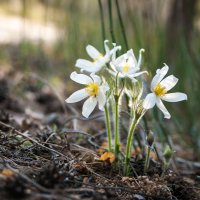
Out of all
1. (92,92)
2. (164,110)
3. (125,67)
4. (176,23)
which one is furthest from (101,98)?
(176,23)

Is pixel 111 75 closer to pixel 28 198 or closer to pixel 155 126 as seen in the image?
pixel 28 198

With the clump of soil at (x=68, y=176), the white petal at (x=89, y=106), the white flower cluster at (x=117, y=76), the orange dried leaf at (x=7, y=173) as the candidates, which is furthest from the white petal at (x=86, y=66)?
the orange dried leaf at (x=7, y=173)

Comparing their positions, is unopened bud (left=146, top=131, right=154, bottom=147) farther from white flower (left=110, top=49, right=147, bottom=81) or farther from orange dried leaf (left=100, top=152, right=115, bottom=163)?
white flower (left=110, top=49, right=147, bottom=81)

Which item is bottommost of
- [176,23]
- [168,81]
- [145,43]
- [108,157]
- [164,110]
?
Answer: [108,157]

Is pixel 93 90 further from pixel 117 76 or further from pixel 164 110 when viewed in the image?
pixel 164 110

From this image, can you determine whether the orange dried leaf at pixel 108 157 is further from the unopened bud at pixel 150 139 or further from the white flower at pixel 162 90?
the white flower at pixel 162 90

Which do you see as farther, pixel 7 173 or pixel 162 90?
pixel 162 90

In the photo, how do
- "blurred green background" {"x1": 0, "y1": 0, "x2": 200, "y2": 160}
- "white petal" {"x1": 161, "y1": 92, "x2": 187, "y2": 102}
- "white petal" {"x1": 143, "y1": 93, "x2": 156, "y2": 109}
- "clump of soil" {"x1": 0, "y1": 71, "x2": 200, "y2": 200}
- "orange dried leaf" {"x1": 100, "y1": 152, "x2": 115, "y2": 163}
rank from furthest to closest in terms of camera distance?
"blurred green background" {"x1": 0, "y1": 0, "x2": 200, "y2": 160}, "orange dried leaf" {"x1": 100, "y1": 152, "x2": 115, "y2": 163}, "white petal" {"x1": 161, "y1": 92, "x2": 187, "y2": 102}, "white petal" {"x1": 143, "y1": 93, "x2": 156, "y2": 109}, "clump of soil" {"x1": 0, "y1": 71, "x2": 200, "y2": 200}

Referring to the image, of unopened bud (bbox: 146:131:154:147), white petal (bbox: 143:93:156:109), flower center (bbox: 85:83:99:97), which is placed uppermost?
flower center (bbox: 85:83:99:97)

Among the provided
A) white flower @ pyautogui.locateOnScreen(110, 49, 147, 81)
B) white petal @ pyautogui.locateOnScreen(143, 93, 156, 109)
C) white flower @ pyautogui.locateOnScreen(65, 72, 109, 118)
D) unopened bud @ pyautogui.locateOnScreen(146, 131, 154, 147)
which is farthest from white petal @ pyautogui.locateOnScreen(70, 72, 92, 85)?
unopened bud @ pyautogui.locateOnScreen(146, 131, 154, 147)
